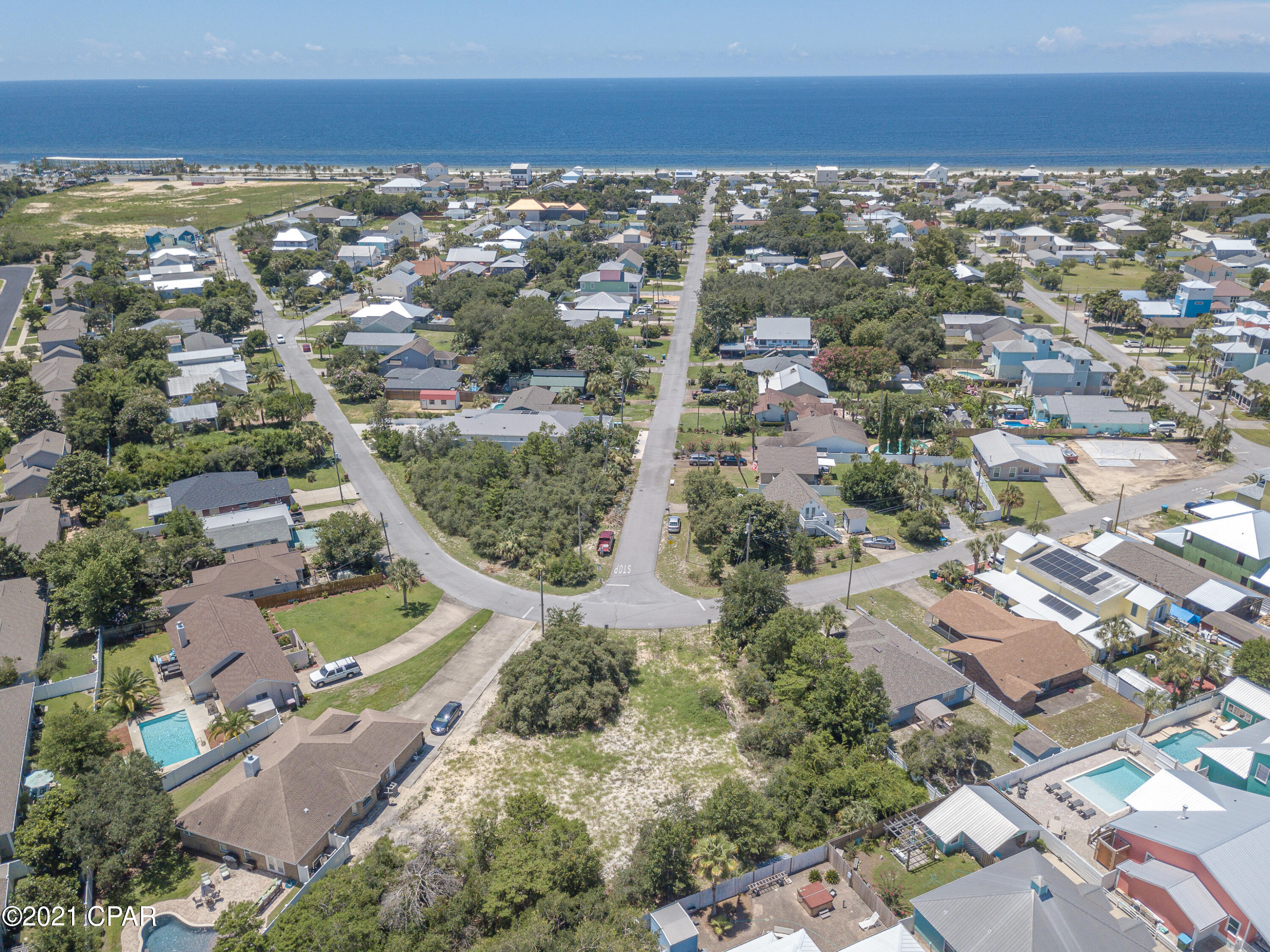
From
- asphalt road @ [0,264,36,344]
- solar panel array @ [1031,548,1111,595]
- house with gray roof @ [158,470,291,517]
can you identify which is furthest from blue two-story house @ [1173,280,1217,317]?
asphalt road @ [0,264,36,344]

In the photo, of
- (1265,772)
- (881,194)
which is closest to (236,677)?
(1265,772)

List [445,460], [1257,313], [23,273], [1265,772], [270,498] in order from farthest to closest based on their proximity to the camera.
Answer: [23,273]
[1257,313]
[445,460]
[270,498]
[1265,772]

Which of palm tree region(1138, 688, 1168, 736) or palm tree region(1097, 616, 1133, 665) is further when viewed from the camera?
palm tree region(1097, 616, 1133, 665)

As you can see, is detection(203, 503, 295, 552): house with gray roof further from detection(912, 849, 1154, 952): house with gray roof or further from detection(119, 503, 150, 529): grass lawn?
detection(912, 849, 1154, 952): house with gray roof

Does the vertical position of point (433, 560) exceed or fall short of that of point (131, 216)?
it falls short

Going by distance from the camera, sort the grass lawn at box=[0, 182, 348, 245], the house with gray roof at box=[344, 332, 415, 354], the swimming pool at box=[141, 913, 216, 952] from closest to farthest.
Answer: the swimming pool at box=[141, 913, 216, 952] < the house with gray roof at box=[344, 332, 415, 354] < the grass lawn at box=[0, 182, 348, 245]

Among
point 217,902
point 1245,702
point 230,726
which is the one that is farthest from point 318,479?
point 1245,702

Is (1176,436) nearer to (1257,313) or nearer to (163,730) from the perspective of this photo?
(1257,313)
